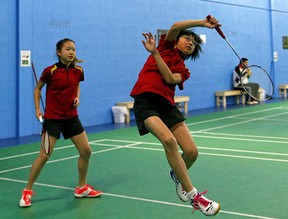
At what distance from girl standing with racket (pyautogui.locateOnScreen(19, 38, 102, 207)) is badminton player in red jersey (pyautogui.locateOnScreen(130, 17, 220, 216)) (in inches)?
38.0

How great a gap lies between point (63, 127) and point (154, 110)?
1259mm

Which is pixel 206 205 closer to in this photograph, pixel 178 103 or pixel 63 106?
pixel 63 106

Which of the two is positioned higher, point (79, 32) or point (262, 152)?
point (79, 32)

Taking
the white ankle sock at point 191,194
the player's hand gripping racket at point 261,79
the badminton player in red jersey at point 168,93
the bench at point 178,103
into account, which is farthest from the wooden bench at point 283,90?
the white ankle sock at point 191,194

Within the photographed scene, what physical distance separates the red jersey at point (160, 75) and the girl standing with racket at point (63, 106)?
0.95m

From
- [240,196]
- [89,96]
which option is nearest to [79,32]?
[89,96]

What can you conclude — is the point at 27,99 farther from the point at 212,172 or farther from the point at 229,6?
the point at 229,6

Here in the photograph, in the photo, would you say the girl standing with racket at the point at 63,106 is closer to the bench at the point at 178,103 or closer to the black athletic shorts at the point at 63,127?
the black athletic shorts at the point at 63,127

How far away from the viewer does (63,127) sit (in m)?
5.14

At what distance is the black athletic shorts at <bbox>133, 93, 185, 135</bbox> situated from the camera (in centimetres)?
434

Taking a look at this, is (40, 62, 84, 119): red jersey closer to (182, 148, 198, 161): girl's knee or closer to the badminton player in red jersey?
the badminton player in red jersey

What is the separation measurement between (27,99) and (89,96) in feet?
6.20

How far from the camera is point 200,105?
15586 millimetres

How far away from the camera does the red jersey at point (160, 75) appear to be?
440 cm
